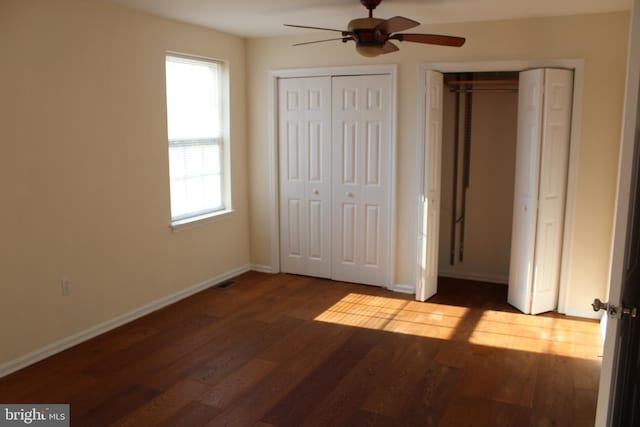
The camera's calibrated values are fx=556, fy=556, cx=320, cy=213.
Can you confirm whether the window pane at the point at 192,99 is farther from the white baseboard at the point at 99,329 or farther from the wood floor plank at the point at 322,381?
the wood floor plank at the point at 322,381

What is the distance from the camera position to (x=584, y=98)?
4449 millimetres

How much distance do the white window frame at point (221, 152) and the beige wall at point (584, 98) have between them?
94 centimetres

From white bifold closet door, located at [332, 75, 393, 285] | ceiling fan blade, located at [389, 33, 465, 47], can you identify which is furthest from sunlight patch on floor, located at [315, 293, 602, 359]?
ceiling fan blade, located at [389, 33, 465, 47]

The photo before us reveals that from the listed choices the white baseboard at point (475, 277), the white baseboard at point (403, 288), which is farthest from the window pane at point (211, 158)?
the white baseboard at point (475, 277)

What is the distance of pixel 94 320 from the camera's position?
4.20 m

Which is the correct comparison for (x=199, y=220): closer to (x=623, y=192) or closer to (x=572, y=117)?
(x=572, y=117)

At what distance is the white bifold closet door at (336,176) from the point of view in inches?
210

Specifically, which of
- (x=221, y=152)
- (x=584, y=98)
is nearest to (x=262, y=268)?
(x=221, y=152)

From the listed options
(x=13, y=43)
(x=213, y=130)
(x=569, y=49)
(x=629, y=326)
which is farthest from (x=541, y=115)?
(x=13, y=43)

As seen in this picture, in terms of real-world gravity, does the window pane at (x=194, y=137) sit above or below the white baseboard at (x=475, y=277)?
Result: above

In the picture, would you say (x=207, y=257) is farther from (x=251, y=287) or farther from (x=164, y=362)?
(x=164, y=362)

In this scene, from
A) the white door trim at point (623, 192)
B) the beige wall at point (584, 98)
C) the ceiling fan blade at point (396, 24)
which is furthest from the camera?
the beige wall at point (584, 98)

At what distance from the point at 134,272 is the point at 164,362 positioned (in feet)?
3.48

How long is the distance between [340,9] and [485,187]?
245 centimetres
